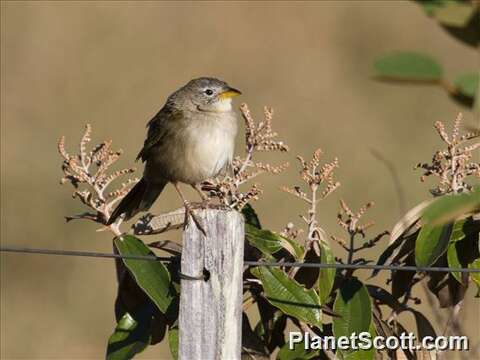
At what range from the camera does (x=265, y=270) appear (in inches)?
161

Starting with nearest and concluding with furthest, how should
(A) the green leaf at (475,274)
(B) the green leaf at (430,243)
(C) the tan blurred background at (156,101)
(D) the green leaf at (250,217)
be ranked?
(B) the green leaf at (430,243), (A) the green leaf at (475,274), (D) the green leaf at (250,217), (C) the tan blurred background at (156,101)

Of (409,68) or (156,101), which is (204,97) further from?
(156,101)

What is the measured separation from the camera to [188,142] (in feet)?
18.8

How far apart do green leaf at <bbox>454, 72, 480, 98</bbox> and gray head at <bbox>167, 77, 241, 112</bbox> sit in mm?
4320

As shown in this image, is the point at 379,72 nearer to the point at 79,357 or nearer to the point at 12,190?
the point at 79,357

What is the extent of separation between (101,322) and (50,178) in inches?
88.7

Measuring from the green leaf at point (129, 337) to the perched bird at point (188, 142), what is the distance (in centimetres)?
101

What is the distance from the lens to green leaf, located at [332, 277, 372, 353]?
4.09 m

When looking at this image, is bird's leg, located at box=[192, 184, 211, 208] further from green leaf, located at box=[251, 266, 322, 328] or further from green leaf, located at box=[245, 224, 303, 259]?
green leaf, located at box=[251, 266, 322, 328]

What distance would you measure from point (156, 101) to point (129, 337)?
8.34 m

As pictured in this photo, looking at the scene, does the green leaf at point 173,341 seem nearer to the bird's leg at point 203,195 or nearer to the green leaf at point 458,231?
the bird's leg at point 203,195

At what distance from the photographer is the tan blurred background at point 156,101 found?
906 centimetres

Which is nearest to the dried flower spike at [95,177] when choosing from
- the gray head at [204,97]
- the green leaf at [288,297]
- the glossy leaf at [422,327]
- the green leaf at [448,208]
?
the green leaf at [288,297]

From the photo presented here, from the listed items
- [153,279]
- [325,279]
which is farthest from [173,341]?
[325,279]
